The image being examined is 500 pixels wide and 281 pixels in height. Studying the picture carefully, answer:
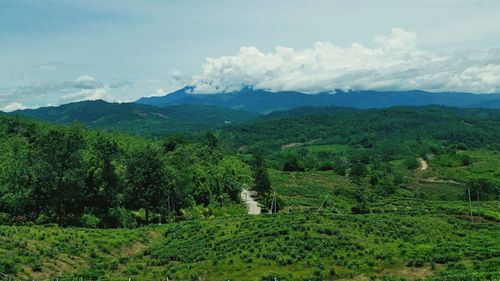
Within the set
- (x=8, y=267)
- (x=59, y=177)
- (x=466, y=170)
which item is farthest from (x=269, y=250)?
(x=466, y=170)

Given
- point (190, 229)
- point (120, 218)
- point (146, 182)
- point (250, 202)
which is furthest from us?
point (250, 202)

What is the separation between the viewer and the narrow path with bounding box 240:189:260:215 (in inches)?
3818

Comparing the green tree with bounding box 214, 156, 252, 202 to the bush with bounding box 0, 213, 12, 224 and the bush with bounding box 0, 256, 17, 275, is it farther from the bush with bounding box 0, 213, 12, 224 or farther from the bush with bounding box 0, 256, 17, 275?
the bush with bounding box 0, 256, 17, 275

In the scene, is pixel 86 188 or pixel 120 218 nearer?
pixel 120 218

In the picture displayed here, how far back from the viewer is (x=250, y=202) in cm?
10938

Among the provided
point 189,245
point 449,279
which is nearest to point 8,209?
point 189,245

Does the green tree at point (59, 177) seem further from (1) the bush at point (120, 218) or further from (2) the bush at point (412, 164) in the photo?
(2) the bush at point (412, 164)

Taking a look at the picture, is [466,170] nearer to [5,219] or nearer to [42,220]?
[42,220]

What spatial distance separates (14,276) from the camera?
3919 cm

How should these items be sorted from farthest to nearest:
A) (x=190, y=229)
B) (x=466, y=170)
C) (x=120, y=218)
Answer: (x=466, y=170)
(x=120, y=218)
(x=190, y=229)

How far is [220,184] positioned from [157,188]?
29.9m

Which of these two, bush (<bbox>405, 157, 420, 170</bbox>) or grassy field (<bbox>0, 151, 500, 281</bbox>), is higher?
grassy field (<bbox>0, 151, 500, 281</bbox>)

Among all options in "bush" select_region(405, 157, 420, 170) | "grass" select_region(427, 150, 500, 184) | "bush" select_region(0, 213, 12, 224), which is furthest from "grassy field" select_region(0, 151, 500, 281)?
"bush" select_region(405, 157, 420, 170)

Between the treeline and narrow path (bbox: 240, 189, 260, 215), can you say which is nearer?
the treeline
